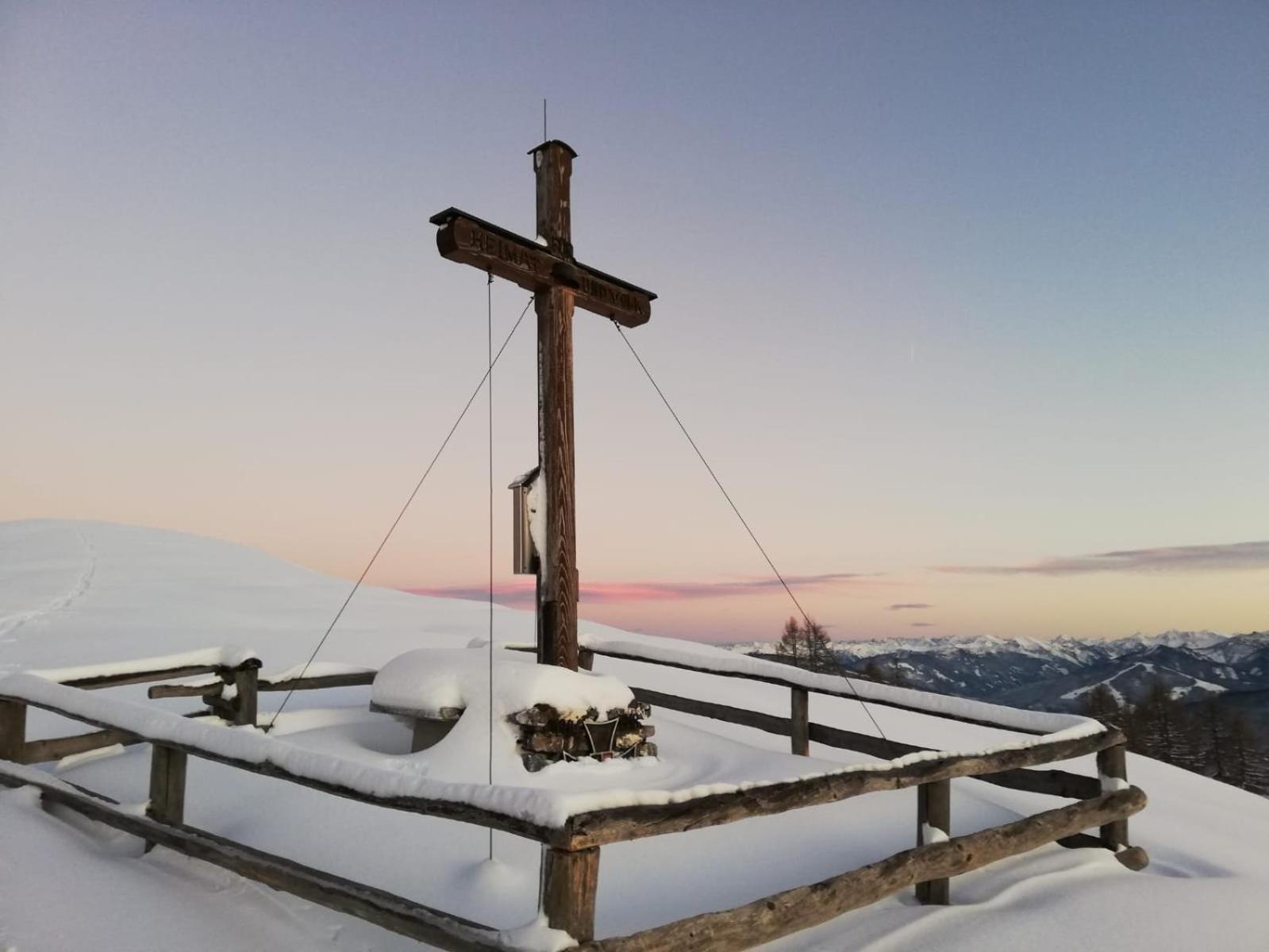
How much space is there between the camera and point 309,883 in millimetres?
4648

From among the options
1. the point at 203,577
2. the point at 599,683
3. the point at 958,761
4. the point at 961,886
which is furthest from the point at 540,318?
the point at 203,577

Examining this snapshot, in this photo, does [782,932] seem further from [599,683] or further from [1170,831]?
[1170,831]

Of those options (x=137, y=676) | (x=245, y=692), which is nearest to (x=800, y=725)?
(x=245, y=692)

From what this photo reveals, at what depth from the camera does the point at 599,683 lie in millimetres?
7781

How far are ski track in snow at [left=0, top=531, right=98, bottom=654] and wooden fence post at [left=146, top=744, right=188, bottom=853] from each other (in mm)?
12306

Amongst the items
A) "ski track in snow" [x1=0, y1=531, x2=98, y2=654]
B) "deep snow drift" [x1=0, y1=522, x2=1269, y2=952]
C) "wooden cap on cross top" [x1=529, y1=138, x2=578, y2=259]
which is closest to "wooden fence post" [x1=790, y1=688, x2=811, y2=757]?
"deep snow drift" [x1=0, y1=522, x2=1269, y2=952]

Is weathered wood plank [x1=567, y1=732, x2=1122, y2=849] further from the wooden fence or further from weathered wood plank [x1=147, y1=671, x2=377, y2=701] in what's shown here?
weathered wood plank [x1=147, y1=671, x2=377, y2=701]

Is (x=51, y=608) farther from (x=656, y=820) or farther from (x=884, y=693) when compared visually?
(x=656, y=820)

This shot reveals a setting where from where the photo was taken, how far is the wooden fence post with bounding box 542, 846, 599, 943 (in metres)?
3.62

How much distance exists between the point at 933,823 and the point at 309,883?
385cm

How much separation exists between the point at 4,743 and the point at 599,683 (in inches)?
200

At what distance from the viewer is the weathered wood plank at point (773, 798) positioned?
3.68 m

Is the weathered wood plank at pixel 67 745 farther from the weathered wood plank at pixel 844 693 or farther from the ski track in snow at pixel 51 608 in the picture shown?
the ski track in snow at pixel 51 608

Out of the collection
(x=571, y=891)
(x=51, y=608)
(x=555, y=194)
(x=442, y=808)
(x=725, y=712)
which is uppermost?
(x=555, y=194)
